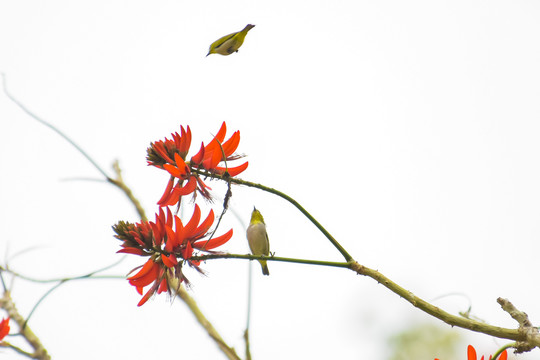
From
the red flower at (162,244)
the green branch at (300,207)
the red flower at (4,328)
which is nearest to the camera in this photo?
the green branch at (300,207)

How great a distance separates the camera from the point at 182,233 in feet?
4.47

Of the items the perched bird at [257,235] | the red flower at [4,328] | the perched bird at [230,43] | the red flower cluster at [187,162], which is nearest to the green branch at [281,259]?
the red flower cluster at [187,162]

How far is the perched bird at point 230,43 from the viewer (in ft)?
4.64

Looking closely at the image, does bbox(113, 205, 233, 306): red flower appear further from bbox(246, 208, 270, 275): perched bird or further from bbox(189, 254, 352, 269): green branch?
bbox(246, 208, 270, 275): perched bird

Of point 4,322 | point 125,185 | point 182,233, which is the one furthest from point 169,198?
point 125,185

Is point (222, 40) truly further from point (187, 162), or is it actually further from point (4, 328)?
point (4, 328)

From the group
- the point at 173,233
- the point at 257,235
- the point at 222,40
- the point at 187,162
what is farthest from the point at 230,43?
the point at 257,235

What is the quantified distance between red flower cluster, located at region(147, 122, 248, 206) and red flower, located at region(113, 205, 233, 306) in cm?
5

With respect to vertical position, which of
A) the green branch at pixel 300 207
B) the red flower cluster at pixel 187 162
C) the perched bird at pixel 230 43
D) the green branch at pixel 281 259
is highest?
the perched bird at pixel 230 43

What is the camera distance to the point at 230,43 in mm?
1427

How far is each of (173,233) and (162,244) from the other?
6 centimetres

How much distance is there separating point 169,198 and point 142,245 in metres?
0.12

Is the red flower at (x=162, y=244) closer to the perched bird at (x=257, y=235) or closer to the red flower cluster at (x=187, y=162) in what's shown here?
the red flower cluster at (x=187, y=162)

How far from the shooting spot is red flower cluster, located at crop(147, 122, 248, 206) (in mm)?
1381
